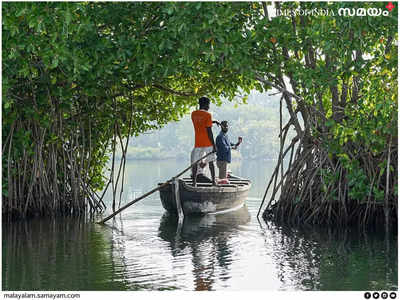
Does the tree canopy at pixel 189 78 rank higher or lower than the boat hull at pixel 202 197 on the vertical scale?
higher

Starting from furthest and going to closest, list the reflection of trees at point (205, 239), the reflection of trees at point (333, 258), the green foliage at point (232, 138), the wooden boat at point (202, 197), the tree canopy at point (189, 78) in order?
the green foliage at point (232, 138) → the wooden boat at point (202, 197) → the tree canopy at point (189, 78) → the reflection of trees at point (205, 239) → the reflection of trees at point (333, 258)

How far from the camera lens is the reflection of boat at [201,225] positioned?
1173 centimetres

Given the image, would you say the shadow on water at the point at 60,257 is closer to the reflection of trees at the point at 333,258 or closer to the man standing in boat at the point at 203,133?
the reflection of trees at the point at 333,258

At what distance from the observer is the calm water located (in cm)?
825

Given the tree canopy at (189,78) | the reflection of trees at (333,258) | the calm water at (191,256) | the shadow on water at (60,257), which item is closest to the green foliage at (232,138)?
the tree canopy at (189,78)

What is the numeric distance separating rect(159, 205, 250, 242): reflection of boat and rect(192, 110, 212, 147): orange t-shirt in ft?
4.25

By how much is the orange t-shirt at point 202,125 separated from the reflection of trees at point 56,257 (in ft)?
7.37

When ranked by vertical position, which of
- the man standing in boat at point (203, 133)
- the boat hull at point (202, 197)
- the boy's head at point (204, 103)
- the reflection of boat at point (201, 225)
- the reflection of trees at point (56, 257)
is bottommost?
the reflection of trees at point (56, 257)

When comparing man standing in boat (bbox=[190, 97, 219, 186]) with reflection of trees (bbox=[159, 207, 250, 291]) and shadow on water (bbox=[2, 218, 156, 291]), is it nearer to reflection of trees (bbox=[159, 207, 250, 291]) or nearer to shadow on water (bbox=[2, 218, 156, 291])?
reflection of trees (bbox=[159, 207, 250, 291])

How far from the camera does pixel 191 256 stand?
987 centimetres

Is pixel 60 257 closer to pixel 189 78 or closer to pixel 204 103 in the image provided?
pixel 204 103

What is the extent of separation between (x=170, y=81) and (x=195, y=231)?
297 cm

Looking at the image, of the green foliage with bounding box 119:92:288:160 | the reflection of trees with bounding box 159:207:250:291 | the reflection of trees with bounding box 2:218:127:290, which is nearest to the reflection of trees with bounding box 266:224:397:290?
the reflection of trees with bounding box 159:207:250:291

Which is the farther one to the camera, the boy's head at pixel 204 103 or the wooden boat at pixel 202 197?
the wooden boat at pixel 202 197
